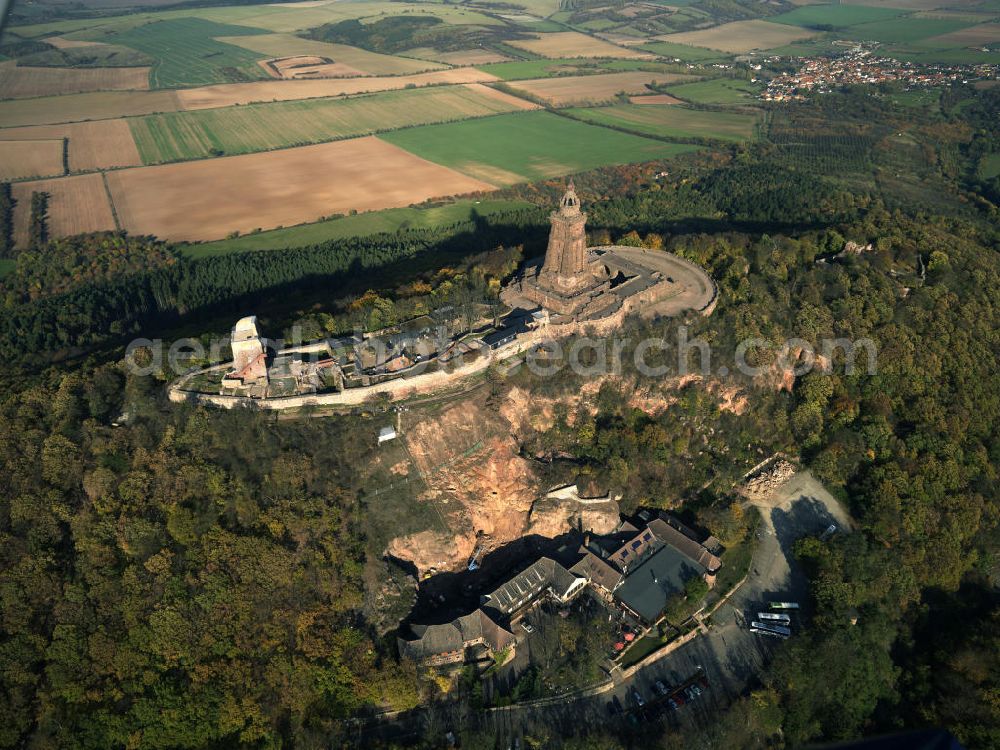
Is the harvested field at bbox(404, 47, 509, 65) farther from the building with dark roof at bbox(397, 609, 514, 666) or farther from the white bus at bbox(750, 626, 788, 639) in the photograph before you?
the white bus at bbox(750, 626, 788, 639)

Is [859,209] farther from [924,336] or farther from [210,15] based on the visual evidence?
[210,15]

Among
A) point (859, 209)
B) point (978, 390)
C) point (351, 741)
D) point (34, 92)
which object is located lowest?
point (351, 741)

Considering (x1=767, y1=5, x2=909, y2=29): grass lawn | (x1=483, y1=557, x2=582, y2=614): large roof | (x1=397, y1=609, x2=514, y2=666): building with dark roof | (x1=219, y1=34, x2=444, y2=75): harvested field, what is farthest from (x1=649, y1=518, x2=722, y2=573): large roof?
(x1=767, y1=5, x2=909, y2=29): grass lawn

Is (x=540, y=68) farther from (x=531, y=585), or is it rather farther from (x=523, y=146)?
(x=531, y=585)

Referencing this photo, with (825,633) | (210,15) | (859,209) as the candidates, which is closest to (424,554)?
(825,633)

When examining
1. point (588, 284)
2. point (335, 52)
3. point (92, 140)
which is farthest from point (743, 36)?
point (588, 284)
